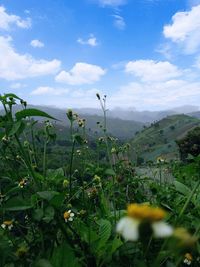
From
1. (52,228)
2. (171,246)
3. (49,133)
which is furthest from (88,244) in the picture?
(171,246)

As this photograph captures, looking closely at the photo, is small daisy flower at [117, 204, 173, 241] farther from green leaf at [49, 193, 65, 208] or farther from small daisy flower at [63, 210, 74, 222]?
small daisy flower at [63, 210, 74, 222]

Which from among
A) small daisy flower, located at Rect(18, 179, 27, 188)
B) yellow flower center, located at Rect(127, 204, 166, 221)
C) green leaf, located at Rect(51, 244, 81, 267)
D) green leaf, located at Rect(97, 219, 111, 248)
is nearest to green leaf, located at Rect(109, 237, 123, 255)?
green leaf, located at Rect(97, 219, 111, 248)

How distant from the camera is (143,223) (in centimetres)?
78

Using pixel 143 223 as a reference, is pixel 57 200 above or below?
below

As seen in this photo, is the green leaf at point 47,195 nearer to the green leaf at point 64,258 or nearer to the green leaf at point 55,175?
the green leaf at point 64,258

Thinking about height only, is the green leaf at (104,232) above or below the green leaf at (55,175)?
below

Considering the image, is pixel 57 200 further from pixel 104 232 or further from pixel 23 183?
pixel 23 183

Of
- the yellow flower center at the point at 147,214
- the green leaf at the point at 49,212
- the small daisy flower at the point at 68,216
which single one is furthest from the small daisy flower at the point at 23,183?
the yellow flower center at the point at 147,214

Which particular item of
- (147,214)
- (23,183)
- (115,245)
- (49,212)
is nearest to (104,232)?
(115,245)

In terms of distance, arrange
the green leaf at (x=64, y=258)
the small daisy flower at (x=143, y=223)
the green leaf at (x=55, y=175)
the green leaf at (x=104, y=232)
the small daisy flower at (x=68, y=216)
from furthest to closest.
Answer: the green leaf at (x=55, y=175) → the small daisy flower at (x=68, y=216) → the green leaf at (x=104, y=232) → the green leaf at (x=64, y=258) → the small daisy flower at (x=143, y=223)

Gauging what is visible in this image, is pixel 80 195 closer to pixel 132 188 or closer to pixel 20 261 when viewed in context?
pixel 20 261

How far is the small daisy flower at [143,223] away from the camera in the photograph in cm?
75

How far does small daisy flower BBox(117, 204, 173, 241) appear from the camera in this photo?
29.5 inches

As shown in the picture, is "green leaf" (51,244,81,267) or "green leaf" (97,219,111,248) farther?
"green leaf" (97,219,111,248)
